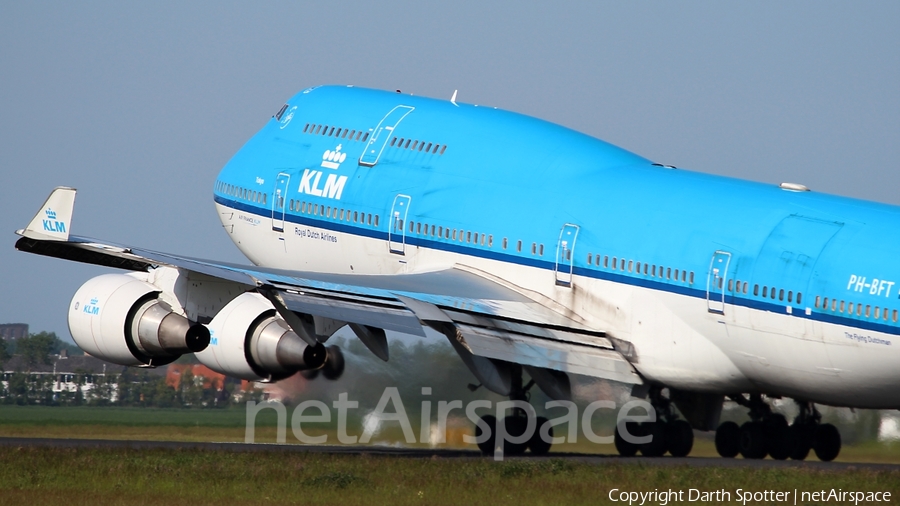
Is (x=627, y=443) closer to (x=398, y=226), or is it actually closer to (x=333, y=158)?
(x=398, y=226)

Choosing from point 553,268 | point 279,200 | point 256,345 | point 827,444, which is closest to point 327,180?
point 279,200

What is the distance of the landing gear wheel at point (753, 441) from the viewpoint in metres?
31.5

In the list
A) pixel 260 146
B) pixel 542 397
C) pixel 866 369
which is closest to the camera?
pixel 866 369

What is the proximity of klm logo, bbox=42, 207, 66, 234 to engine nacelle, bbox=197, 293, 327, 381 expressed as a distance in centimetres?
396

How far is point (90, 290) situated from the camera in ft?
105

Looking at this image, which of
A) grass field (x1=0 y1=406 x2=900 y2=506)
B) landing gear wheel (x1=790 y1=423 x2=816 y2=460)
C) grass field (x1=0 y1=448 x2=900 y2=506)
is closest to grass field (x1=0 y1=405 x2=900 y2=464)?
grass field (x1=0 y1=406 x2=900 y2=506)

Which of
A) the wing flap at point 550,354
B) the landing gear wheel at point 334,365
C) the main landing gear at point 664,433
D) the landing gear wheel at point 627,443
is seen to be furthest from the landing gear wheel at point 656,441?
the landing gear wheel at point 334,365

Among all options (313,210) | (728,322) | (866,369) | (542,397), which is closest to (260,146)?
(313,210)

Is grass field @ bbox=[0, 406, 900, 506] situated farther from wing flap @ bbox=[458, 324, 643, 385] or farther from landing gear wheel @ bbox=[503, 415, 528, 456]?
landing gear wheel @ bbox=[503, 415, 528, 456]

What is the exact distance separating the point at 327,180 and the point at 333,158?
1.86 feet

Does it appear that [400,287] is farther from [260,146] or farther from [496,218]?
[260,146]

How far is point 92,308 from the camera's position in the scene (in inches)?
1249

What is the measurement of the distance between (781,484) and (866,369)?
3.99 m

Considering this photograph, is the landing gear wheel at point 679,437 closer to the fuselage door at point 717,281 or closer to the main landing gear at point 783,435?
the main landing gear at point 783,435
